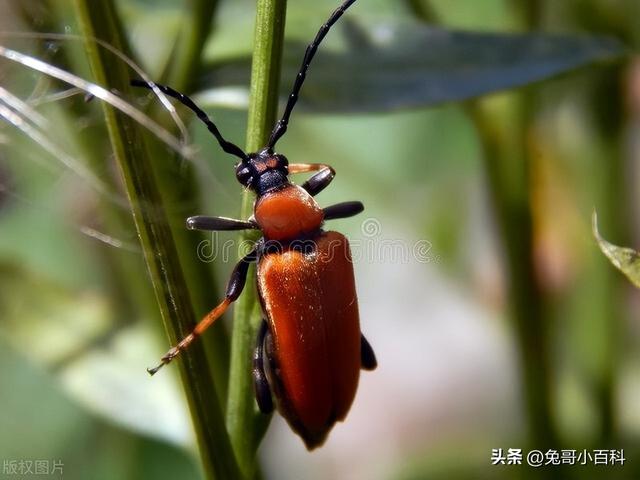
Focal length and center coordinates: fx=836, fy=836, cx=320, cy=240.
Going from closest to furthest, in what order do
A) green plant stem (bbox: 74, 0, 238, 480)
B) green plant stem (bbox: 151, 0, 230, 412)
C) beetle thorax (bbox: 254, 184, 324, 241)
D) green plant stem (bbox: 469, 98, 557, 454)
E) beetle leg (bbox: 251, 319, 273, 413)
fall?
green plant stem (bbox: 74, 0, 238, 480), beetle leg (bbox: 251, 319, 273, 413), green plant stem (bbox: 151, 0, 230, 412), beetle thorax (bbox: 254, 184, 324, 241), green plant stem (bbox: 469, 98, 557, 454)

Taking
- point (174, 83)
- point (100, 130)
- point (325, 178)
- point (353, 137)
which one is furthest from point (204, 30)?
point (353, 137)

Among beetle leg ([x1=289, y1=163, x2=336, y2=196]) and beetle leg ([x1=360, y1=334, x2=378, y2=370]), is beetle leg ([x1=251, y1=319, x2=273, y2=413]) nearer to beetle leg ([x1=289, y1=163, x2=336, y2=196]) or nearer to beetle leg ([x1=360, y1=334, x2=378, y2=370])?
beetle leg ([x1=360, y1=334, x2=378, y2=370])

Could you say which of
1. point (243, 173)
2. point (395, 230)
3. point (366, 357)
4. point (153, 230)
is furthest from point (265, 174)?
point (395, 230)

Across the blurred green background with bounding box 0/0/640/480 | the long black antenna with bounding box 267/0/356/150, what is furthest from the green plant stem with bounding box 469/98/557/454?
the long black antenna with bounding box 267/0/356/150

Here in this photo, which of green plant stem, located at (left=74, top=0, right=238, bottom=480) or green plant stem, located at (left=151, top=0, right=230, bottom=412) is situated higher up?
green plant stem, located at (left=151, top=0, right=230, bottom=412)

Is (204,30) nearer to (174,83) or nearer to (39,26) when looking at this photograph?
(174,83)

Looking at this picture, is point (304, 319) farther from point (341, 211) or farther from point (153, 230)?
point (153, 230)
